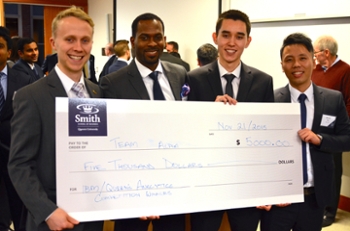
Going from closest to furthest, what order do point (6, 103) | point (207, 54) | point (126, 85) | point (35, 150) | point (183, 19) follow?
point (35, 150)
point (126, 85)
point (6, 103)
point (207, 54)
point (183, 19)

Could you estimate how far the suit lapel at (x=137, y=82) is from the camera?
6.60 feet

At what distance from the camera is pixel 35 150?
1.55 meters

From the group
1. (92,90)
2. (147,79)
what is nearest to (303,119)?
(147,79)

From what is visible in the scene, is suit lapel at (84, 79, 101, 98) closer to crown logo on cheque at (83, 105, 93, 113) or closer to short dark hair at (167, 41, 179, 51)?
crown logo on cheque at (83, 105, 93, 113)

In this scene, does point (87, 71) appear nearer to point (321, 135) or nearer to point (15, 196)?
point (15, 196)

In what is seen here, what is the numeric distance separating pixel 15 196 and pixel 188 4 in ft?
13.1

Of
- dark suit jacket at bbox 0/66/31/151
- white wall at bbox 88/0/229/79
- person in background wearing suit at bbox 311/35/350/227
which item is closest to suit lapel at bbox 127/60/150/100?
dark suit jacket at bbox 0/66/31/151

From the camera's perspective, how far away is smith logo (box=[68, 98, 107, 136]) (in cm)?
164

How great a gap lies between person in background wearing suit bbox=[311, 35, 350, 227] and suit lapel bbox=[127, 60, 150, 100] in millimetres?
2476

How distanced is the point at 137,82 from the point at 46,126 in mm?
606

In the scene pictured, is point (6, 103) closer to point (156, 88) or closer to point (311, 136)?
point (156, 88)

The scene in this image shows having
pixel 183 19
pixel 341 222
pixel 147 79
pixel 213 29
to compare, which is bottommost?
pixel 341 222

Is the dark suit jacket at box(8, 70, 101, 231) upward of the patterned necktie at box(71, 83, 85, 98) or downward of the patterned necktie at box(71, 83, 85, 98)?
downward

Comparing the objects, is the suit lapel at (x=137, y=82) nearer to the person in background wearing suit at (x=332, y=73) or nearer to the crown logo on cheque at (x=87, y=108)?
the crown logo on cheque at (x=87, y=108)
